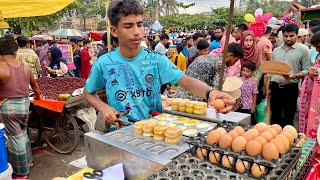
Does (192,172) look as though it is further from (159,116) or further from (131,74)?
(131,74)

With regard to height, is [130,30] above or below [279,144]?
above

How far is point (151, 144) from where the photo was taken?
1626 mm

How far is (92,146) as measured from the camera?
1.71 meters

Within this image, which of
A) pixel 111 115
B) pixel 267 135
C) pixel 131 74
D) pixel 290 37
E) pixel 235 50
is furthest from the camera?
pixel 290 37

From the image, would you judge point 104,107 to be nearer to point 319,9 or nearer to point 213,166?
point 213,166

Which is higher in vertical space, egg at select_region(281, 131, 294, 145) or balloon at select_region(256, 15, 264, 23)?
balloon at select_region(256, 15, 264, 23)

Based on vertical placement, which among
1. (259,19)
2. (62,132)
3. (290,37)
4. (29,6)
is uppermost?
(29,6)

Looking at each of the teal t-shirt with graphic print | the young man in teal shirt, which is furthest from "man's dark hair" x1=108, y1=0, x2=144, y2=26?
the teal t-shirt with graphic print

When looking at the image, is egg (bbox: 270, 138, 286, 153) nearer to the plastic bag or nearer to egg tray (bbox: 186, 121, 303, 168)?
egg tray (bbox: 186, 121, 303, 168)

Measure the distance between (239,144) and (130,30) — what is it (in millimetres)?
1127

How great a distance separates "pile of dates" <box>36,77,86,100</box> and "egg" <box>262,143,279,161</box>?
161 inches

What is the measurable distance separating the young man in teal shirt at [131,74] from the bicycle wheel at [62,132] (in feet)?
9.49

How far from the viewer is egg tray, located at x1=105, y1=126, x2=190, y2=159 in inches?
59.3

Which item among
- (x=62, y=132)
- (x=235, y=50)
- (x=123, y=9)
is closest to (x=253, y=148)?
(x=123, y=9)
